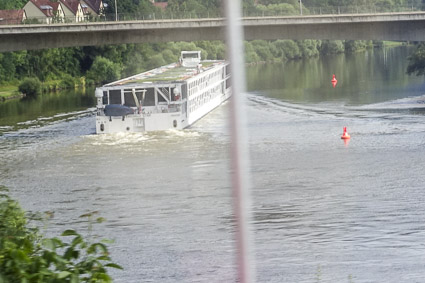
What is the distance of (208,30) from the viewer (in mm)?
30312

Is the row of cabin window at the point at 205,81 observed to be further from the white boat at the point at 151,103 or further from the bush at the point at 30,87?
the bush at the point at 30,87

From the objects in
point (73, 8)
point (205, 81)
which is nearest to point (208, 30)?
point (205, 81)

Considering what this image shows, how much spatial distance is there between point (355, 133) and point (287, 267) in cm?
1296

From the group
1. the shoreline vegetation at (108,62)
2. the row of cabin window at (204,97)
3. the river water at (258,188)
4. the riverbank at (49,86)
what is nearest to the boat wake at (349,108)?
the river water at (258,188)

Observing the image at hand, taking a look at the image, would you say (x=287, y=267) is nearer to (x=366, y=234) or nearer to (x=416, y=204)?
(x=366, y=234)

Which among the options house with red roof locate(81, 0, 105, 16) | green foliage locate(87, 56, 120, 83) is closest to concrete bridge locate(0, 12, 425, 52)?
green foliage locate(87, 56, 120, 83)

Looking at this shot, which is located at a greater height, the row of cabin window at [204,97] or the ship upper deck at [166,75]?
the ship upper deck at [166,75]

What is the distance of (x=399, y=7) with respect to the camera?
32.6 meters

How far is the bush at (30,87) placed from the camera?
4372cm

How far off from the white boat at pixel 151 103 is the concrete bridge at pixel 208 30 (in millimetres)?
1601

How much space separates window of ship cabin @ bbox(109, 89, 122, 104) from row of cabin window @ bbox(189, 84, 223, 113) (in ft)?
7.91

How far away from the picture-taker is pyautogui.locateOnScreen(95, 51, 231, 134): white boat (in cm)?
2584

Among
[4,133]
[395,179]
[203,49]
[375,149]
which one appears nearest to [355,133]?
[375,149]

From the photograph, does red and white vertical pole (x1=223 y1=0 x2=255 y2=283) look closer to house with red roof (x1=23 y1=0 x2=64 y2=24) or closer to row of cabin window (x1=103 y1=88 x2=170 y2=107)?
row of cabin window (x1=103 y1=88 x2=170 y2=107)
